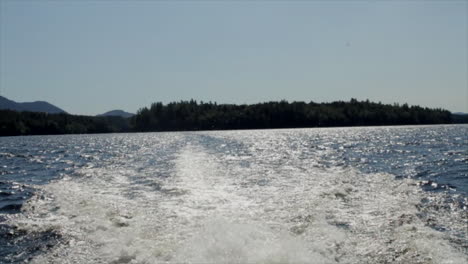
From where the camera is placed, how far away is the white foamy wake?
9.86 m

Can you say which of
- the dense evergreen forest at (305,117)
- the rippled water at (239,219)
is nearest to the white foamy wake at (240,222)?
the rippled water at (239,219)

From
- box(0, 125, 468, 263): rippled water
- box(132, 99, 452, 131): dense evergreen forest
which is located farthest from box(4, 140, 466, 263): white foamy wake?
box(132, 99, 452, 131): dense evergreen forest

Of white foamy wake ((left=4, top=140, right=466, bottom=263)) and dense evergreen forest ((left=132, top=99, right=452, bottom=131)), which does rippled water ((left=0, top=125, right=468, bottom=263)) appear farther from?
dense evergreen forest ((left=132, top=99, right=452, bottom=131))

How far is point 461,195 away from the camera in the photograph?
56.4 ft

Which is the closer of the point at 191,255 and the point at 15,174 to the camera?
the point at 191,255

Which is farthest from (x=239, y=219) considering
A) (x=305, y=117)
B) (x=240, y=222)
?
(x=305, y=117)

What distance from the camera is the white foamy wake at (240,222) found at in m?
9.86

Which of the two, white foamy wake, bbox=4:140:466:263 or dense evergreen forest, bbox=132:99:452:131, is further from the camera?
dense evergreen forest, bbox=132:99:452:131

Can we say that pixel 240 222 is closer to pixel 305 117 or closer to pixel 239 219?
pixel 239 219

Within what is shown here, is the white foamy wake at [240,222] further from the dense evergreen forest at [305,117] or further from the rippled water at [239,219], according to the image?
the dense evergreen forest at [305,117]

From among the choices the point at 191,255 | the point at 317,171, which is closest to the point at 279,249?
the point at 191,255

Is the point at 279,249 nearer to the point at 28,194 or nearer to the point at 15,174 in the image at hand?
the point at 28,194

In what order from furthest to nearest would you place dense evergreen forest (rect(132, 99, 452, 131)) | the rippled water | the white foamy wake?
1. dense evergreen forest (rect(132, 99, 452, 131))
2. the rippled water
3. the white foamy wake

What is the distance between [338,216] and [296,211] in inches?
54.6
